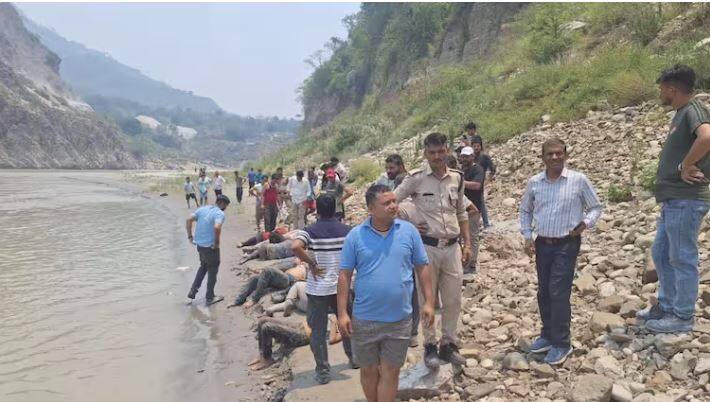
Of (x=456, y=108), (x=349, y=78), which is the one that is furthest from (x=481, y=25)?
(x=349, y=78)

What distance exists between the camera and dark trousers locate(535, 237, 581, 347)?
12.7 feet

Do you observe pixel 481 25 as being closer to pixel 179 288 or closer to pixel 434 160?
pixel 179 288

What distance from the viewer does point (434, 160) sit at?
13.3ft

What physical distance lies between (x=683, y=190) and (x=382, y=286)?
2289 mm

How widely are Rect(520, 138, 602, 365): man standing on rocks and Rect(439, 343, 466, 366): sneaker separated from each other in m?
0.66

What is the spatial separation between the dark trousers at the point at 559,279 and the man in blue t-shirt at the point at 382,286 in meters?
1.13

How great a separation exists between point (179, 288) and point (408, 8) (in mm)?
34132

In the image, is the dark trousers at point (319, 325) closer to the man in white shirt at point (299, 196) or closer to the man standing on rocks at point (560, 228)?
the man standing on rocks at point (560, 228)

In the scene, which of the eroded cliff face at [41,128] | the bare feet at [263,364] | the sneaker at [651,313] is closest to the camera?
the sneaker at [651,313]

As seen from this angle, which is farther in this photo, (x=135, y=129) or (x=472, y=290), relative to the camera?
(x=135, y=129)

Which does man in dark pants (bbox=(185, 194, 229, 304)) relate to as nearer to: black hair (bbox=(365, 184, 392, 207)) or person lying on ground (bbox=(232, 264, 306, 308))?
person lying on ground (bbox=(232, 264, 306, 308))

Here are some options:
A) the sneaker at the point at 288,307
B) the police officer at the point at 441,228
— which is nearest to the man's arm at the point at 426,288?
the police officer at the point at 441,228

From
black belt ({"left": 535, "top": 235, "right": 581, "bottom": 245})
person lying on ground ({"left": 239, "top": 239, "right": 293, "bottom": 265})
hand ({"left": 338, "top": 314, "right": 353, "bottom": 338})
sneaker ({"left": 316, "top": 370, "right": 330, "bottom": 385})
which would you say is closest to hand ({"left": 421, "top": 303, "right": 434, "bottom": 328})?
hand ({"left": 338, "top": 314, "right": 353, "bottom": 338})

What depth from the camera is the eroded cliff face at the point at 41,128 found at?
79.5 m
